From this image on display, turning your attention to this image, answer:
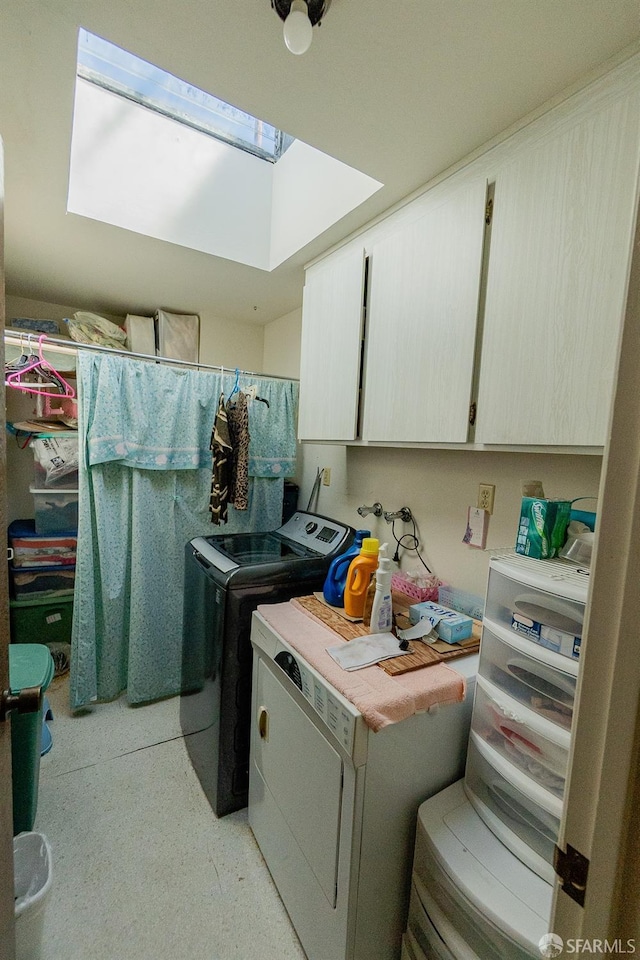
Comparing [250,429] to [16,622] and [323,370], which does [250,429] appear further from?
[16,622]

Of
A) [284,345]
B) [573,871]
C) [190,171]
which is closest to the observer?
[573,871]

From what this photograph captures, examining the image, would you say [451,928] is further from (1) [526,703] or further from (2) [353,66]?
(2) [353,66]

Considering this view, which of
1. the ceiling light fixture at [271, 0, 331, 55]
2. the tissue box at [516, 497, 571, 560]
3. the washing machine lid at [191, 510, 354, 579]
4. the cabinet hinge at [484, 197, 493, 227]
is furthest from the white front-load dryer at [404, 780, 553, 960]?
the ceiling light fixture at [271, 0, 331, 55]

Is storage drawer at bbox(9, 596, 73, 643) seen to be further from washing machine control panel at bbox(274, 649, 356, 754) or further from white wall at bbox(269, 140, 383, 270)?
white wall at bbox(269, 140, 383, 270)

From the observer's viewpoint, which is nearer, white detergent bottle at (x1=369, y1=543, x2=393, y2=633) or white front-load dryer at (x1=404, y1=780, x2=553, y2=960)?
white front-load dryer at (x1=404, y1=780, x2=553, y2=960)

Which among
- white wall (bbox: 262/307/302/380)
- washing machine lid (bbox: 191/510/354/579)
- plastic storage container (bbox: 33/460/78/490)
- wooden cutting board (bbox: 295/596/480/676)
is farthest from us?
white wall (bbox: 262/307/302/380)

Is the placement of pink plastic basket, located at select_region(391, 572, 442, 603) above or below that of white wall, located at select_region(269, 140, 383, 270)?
below

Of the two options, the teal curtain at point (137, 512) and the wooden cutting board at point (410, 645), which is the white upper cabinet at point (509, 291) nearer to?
the wooden cutting board at point (410, 645)

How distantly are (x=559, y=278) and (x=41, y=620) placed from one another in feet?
9.76

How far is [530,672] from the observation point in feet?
3.04

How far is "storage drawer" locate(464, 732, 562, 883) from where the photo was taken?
0.84 m

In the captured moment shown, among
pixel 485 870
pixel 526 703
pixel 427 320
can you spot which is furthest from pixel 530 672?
pixel 427 320

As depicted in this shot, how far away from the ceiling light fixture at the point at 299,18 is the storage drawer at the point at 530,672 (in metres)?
1.42

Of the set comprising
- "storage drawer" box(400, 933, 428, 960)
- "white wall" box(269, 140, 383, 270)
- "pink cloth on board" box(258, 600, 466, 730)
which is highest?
"white wall" box(269, 140, 383, 270)
